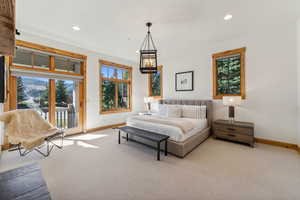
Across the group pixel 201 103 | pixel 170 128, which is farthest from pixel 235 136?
pixel 170 128

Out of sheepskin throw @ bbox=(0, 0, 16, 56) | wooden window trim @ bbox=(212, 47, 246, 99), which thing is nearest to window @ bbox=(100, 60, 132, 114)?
wooden window trim @ bbox=(212, 47, 246, 99)

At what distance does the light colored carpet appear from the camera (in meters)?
1.73

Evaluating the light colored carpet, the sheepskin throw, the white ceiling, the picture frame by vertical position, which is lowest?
the light colored carpet

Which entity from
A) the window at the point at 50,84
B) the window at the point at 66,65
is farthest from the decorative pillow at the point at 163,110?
the window at the point at 66,65

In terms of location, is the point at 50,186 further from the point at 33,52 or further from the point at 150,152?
the point at 33,52

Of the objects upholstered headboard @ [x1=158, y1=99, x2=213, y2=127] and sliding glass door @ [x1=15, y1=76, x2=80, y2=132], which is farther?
upholstered headboard @ [x1=158, y1=99, x2=213, y2=127]

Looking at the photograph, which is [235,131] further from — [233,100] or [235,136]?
[233,100]

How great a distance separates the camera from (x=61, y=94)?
12.9 ft

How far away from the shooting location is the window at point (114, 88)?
5007mm

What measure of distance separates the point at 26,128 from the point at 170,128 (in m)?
3.18

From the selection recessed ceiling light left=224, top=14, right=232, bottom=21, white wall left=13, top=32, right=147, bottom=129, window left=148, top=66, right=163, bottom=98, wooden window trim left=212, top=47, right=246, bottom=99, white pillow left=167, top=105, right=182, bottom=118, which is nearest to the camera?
recessed ceiling light left=224, top=14, right=232, bottom=21

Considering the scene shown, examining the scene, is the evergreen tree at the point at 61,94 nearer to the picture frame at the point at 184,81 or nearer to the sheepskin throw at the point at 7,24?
the picture frame at the point at 184,81

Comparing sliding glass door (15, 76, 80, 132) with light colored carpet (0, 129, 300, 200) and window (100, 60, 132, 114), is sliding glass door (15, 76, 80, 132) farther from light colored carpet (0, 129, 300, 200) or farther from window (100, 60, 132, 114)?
light colored carpet (0, 129, 300, 200)

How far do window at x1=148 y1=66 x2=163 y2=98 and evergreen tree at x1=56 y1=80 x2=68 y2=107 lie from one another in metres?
3.36
